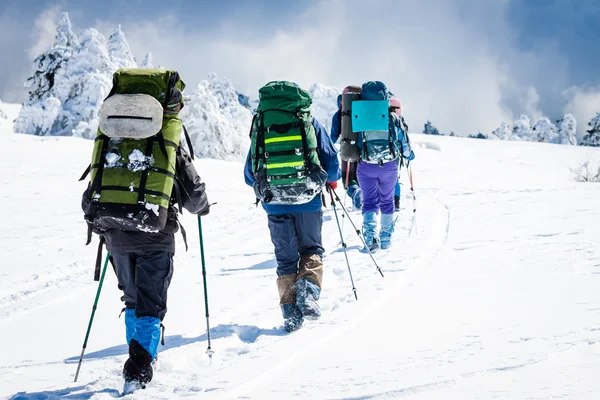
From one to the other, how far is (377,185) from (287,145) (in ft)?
10.9

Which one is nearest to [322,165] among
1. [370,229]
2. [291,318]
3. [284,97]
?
[284,97]

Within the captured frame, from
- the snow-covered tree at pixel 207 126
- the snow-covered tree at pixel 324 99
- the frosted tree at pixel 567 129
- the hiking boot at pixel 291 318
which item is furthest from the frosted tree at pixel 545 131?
the hiking boot at pixel 291 318

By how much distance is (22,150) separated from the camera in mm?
19812

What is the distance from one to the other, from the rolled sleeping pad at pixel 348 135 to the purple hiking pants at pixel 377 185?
284mm

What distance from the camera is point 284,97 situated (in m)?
4.28

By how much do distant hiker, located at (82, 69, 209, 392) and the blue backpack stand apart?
390 centimetres

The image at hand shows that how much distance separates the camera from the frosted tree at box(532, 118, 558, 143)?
9712 cm

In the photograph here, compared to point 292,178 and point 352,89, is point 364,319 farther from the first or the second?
point 352,89

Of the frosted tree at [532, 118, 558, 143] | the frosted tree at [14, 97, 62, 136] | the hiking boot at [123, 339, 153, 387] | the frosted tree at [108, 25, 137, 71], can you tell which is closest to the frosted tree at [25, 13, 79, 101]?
the frosted tree at [14, 97, 62, 136]

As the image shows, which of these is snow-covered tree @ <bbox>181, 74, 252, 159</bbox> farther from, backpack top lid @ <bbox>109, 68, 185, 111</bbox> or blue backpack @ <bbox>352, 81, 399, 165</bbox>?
backpack top lid @ <bbox>109, 68, 185, 111</bbox>

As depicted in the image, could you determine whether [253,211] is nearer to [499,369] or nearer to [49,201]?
[49,201]

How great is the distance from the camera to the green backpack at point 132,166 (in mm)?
3137

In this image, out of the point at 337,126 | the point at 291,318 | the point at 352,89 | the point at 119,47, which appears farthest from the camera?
the point at 119,47

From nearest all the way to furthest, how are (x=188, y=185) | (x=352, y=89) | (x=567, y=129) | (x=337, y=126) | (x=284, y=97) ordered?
(x=188, y=185) < (x=284, y=97) < (x=337, y=126) < (x=352, y=89) < (x=567, y=129)
